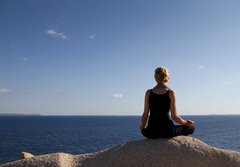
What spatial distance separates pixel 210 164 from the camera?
959 cm

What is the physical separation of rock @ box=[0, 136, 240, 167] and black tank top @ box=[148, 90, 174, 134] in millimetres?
644

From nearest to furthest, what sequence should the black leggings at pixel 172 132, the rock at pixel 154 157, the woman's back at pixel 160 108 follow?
the rock at pixel 154 157, the woman's back at pixel 160 108, the black leggings at pixel 172 132

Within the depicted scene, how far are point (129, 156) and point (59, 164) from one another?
2.16 m

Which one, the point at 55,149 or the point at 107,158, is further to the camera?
the point at 55,149

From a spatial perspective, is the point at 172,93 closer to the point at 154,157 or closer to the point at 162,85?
the point at 162,85

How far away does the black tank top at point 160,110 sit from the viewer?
964 centimetres

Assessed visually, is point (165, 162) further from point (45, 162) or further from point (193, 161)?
point (45, 162)

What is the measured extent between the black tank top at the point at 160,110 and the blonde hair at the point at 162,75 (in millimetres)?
378

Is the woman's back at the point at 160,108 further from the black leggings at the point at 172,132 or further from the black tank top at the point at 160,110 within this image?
the black leggings at the point at 172,132

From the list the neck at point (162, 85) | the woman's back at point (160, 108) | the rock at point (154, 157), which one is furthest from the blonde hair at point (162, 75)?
the rock at point (154, 157)

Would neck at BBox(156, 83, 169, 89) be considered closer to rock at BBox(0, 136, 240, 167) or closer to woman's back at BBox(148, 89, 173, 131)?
woman's back at BBox(148, 89, 173, 131)

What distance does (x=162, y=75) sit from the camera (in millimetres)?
9633

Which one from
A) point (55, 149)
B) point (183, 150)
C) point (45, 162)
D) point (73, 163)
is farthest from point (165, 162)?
point (55, 149)

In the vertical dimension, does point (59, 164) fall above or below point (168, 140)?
below
